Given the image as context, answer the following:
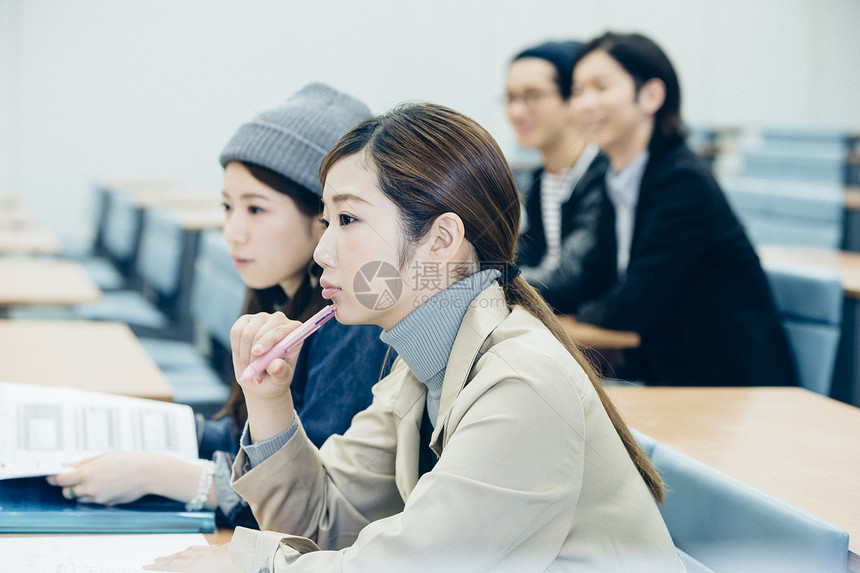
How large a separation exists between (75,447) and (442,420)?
54cm

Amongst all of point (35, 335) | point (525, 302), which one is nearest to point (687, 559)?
point (525, 302)

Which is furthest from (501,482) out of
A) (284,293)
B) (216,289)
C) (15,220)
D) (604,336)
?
(15,220)

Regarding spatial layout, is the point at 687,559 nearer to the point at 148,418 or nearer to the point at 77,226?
the point at 148,418

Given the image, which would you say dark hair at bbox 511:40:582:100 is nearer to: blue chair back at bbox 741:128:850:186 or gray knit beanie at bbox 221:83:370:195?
gray knit beanie at bbox 221:83:370:195

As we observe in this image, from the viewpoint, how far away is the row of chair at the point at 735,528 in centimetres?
79

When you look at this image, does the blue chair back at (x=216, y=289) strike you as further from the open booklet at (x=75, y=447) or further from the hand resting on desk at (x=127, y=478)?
the hand resting on desk at (x=127, y=478)

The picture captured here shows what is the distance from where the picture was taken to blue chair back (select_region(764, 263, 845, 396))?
1.75m

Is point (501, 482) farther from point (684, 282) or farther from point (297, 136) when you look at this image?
point (684, 282)

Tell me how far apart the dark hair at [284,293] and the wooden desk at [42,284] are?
1.04 m

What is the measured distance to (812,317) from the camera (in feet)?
5.90

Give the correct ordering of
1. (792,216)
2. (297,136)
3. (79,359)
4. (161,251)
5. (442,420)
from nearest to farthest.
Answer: (442,420)
(297,136)
(79,359)
(161,251)
(792,216)

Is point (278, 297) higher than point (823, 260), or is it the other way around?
point (278, 297)

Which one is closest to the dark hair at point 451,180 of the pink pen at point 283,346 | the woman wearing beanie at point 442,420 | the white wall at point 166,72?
the woman wearing beanie at point 442,420

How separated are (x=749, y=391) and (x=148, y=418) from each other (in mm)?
957
